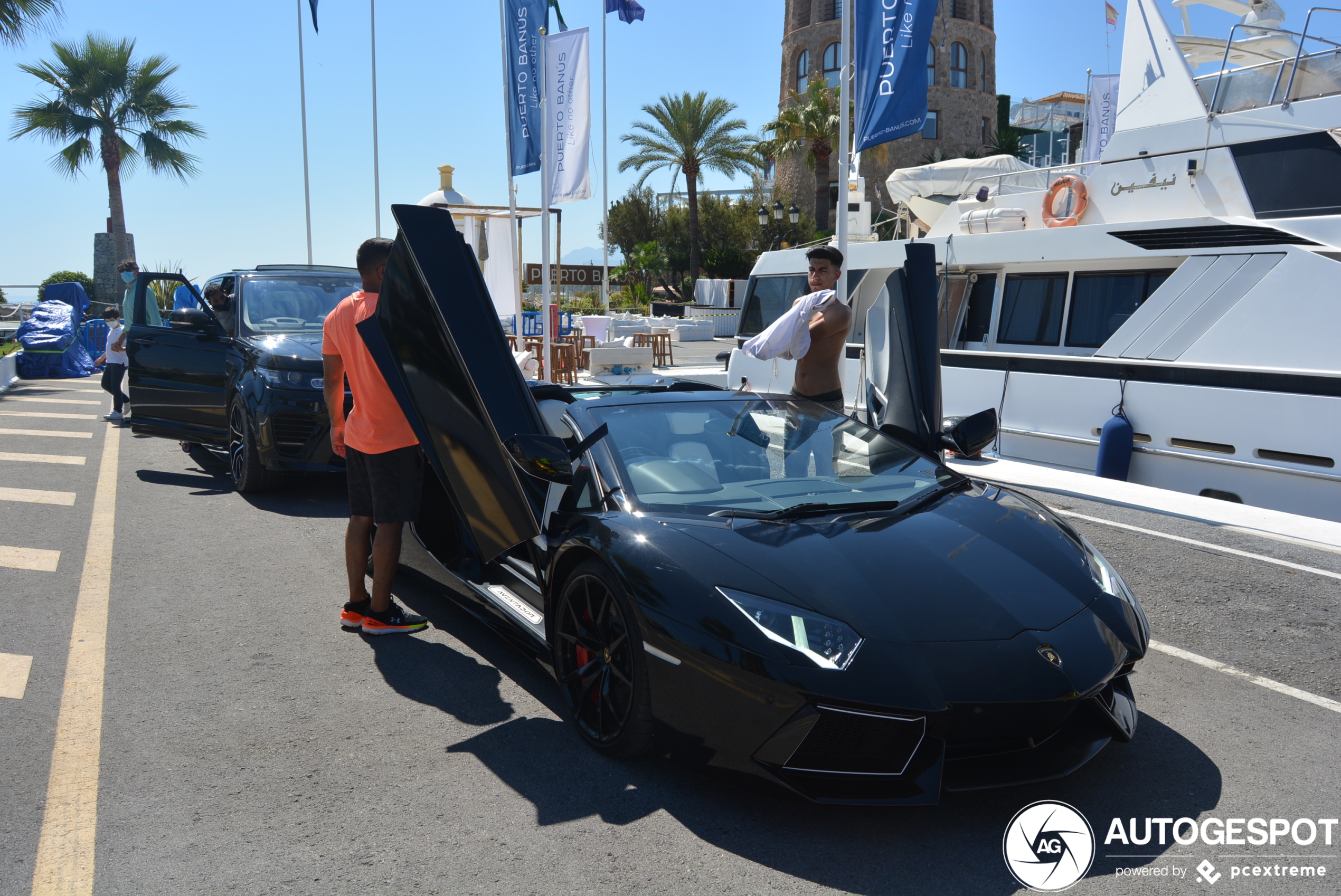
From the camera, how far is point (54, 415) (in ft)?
43.5

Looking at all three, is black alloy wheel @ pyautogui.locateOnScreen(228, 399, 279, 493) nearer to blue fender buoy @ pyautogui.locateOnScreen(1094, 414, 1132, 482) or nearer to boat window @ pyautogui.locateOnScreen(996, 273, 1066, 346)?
blue fender buoy @ pyautogui.locateOnScreen(1094, 414, 1132, 482)

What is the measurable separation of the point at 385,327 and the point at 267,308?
16.1 ft

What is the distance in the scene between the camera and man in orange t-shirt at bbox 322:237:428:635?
4336 mm

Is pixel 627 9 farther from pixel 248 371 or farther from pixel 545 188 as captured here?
pixel 248 371

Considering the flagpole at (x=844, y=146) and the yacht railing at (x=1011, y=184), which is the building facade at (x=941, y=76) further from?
the flagpole at (x=844, y=146)

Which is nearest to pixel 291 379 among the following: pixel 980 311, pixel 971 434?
pixel 971 434

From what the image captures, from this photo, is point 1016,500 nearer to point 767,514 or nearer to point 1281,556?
point 767,514

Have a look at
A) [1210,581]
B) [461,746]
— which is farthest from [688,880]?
[1210,581]

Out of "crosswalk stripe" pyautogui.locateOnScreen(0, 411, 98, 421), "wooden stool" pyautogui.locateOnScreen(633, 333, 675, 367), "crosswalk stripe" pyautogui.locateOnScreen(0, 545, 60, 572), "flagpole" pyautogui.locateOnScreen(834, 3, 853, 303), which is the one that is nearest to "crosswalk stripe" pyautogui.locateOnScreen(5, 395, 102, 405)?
"crosswalk stripe" pyautogui.locateOnScreen(0, 411, 98, 421)

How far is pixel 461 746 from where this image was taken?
3318mm

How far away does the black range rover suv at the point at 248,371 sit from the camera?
23.9 feet

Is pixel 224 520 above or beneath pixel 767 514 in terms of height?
beneath

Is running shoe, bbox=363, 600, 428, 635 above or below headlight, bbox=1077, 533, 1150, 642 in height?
below

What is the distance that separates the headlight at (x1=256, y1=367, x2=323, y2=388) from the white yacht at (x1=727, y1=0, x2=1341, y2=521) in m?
4.26
